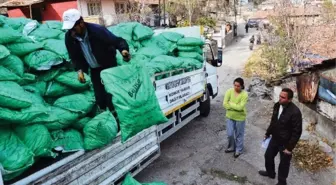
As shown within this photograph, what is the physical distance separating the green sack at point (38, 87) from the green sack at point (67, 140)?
536mm

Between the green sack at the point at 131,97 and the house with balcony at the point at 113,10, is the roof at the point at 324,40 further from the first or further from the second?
the house with balcony at the point at 113,10

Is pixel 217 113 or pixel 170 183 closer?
pixel 170 183

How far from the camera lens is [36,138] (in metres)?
2.43

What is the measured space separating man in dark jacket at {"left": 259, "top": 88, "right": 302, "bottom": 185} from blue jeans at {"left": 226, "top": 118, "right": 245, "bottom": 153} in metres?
0.72

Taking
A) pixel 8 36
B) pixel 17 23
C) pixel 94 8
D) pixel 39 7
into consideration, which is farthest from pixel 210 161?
pixel 39 7

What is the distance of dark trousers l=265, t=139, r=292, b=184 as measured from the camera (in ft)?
12.0

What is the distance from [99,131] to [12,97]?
2.65 feet

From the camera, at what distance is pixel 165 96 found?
4.52m

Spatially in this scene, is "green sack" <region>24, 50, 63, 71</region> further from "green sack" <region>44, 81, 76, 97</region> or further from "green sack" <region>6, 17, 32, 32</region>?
"green sack" <region>6, 17, 32, 32</region>

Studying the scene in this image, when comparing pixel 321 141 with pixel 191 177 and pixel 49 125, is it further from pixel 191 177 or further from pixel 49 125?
pixel 49 125

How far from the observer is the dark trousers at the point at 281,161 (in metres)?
3.67

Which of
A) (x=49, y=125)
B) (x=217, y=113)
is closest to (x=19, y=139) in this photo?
(x=49, y=125)

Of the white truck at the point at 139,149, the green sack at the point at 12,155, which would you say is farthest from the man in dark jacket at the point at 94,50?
the green sack at the point at 12,155

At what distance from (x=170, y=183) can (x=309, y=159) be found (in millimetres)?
2261
